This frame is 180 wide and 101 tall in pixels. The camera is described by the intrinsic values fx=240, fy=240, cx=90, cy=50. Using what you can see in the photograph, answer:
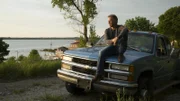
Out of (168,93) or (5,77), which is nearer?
(168,93)

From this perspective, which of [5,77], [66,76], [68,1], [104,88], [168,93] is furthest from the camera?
[68,1]

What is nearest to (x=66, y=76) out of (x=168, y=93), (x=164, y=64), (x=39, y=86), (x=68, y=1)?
(x=39, y=86)

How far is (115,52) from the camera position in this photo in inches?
225

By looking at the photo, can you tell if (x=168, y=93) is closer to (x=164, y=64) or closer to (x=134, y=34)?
(x=164, y=64)

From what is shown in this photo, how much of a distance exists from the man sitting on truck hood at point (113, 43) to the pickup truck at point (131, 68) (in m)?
0.12

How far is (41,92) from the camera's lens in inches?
275

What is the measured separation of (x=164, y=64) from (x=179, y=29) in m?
42.7

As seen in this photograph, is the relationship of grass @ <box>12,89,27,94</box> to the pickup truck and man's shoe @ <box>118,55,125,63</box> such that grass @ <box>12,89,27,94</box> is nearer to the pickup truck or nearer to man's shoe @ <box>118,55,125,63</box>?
the pickup truck

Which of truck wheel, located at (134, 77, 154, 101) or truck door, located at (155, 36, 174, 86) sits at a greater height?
truck door, located at (155, 36, 174, 86)

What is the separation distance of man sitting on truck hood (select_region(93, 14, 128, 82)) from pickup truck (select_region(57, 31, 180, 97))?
0.12m

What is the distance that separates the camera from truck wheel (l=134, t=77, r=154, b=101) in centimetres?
554

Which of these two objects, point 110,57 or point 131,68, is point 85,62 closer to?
point 110,57

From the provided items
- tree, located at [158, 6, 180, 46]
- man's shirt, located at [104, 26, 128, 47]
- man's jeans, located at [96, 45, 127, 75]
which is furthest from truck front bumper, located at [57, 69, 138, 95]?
tree, located at [158, 6, 180, 46]

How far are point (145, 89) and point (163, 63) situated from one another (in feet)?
4.28
